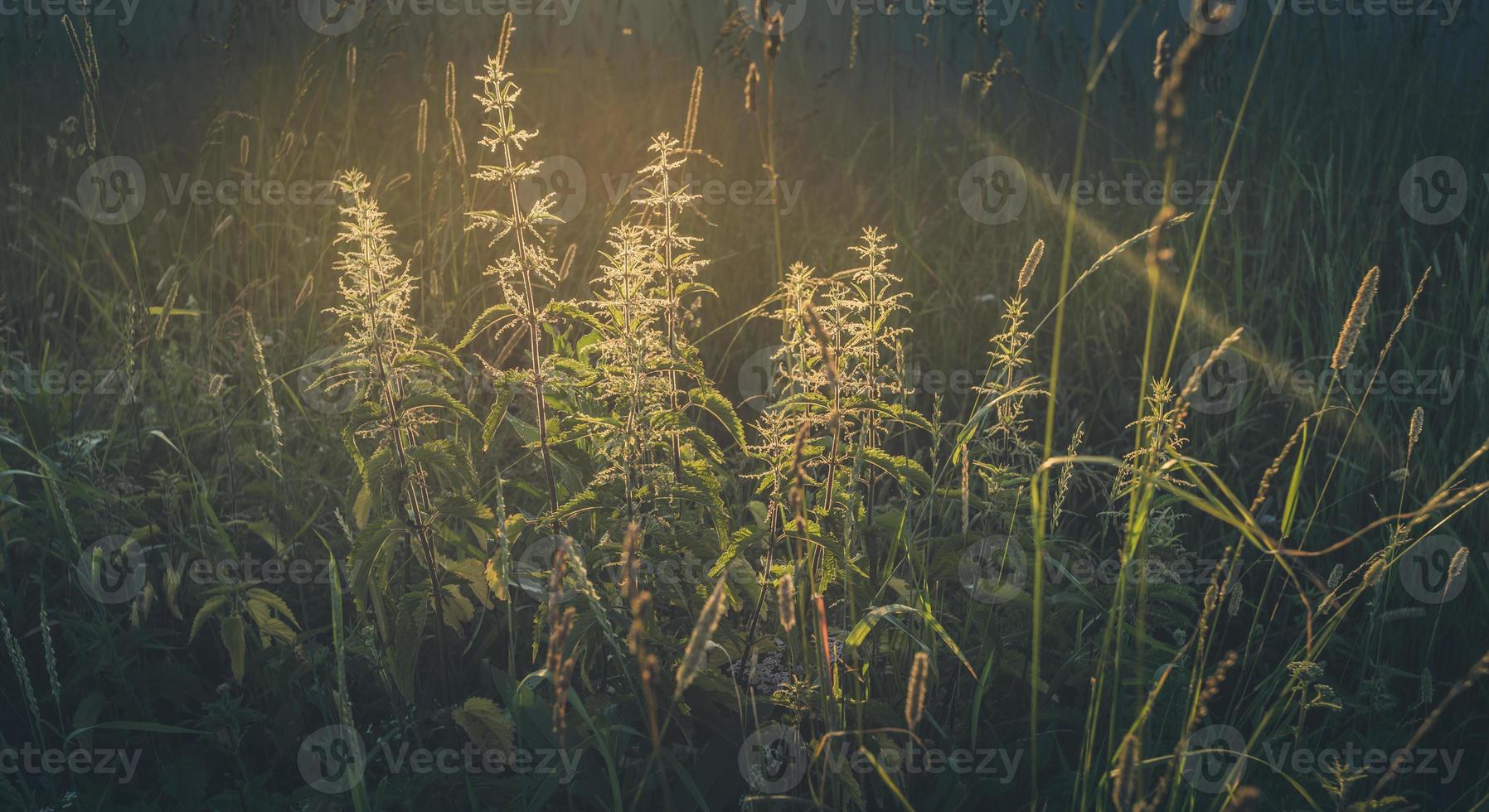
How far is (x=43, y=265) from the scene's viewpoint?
3.80 meters

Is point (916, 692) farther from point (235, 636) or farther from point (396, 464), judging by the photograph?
point (235, 636)

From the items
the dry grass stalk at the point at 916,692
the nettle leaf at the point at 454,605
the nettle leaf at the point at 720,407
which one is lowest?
the nettle leaf at the point at 454,605

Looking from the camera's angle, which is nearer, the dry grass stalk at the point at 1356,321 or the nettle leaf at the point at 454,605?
the dry grass stalk at the point at 1356,321

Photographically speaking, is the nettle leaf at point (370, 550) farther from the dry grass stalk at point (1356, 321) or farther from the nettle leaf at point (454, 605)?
the dry grass stalk at point (1356, 321)

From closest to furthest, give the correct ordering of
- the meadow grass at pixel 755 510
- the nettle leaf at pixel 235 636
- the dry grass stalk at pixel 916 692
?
the dry grass stalk at pixel 916 692 < the meadow grass at pixel 755 510 < the nettle leaf at pixel 235 636

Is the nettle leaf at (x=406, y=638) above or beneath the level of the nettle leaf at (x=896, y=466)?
beneath

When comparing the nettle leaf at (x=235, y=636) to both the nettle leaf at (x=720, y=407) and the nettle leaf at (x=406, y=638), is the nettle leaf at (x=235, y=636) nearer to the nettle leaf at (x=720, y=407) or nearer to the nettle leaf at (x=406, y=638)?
the nettle leaf at (x=406, y=638)

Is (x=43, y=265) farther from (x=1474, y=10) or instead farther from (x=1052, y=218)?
(x=1474, y=10)

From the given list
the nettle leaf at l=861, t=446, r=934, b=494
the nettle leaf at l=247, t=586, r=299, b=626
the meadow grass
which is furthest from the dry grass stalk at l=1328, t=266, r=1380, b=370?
the nettle leaf at l=247, t=586, r=299, b=626

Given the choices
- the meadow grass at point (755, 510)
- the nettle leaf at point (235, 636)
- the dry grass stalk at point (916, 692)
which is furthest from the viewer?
the nettle leaf at point (235, 636)

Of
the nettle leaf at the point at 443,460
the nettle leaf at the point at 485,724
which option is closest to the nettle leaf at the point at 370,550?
the nettle leaf at the point at 443,460

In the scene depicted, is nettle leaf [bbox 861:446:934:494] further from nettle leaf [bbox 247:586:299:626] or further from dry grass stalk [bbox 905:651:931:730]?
nettle leaf [bbox 247:586:299:626]

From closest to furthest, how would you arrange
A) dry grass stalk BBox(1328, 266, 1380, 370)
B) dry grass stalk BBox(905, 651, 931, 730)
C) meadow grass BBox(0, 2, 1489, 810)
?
dry grass stalk BBox(905, 651, 931, 730), dry grass stalk BBox(1328, 266, 1380, 370), meadow grass BBox(0, 2, 1489, 810)

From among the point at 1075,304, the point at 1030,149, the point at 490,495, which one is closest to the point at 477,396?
the point at 490,495
